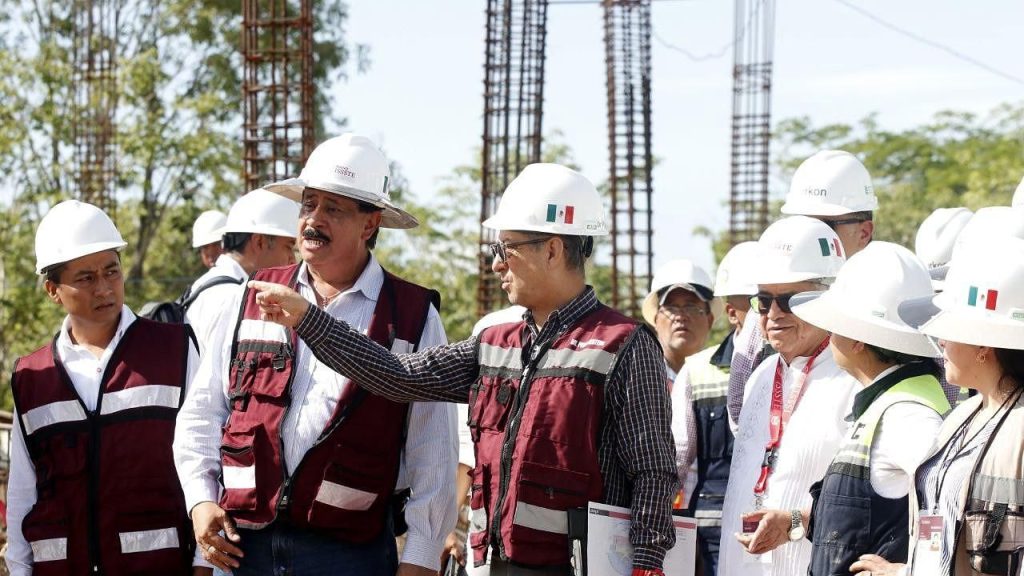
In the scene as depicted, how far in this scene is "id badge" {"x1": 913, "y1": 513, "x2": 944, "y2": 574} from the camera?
11.2ft

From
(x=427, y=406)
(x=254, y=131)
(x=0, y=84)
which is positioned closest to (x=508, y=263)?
(x=427, y=406)

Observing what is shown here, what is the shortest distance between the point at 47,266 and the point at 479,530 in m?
2.10

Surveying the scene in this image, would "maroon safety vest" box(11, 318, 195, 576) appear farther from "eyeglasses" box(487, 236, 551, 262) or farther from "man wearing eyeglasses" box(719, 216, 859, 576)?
"man wearing eyeglasses" box(719, 216, 859, 576)

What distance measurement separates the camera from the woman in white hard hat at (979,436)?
3.22 metres

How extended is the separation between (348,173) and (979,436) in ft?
7.67

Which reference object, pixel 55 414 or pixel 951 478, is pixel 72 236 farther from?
pixel 951 478

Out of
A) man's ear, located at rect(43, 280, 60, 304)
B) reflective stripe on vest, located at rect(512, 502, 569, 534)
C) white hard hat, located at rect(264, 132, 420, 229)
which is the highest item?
white hard hat, located at rect(264, 132, 420, 229)

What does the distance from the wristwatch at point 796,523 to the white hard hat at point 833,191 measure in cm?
207

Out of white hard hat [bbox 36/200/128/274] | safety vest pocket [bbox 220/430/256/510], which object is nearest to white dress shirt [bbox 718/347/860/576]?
safety vest pocket [bbox 220/430/256/510]

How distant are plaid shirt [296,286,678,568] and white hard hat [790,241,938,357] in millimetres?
518

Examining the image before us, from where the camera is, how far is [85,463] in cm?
505

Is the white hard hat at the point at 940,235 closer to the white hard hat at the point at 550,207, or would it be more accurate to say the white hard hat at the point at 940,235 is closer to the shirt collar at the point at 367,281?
the white hard hat at the point at 550,207

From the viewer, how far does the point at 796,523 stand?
4410 millimetres

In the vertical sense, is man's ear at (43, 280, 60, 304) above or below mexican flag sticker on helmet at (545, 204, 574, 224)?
below
